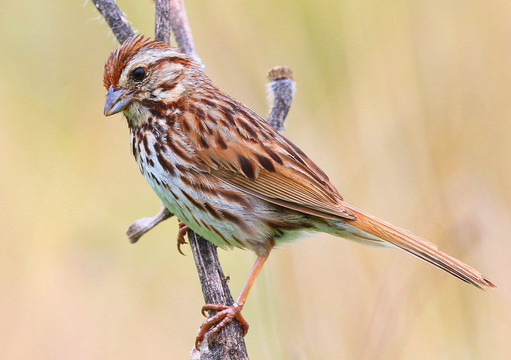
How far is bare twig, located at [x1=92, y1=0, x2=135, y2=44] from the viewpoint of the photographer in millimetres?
3432

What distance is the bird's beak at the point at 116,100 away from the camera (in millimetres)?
3225

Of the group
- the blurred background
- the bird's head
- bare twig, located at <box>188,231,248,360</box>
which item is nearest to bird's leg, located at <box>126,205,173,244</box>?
bare twig, located at <box>188,231,248,360</box>

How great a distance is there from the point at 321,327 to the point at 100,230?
1.71 meters

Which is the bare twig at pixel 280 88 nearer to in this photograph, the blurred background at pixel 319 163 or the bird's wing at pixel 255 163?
the bird's wing at pixel 255 163

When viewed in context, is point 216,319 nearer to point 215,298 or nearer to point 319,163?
point 215,298

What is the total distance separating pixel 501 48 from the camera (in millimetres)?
3973

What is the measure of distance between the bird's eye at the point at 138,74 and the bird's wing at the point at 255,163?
29cm

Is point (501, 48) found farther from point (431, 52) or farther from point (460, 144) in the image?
point (460, 144)

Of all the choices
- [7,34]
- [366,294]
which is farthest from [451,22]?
[7,34]

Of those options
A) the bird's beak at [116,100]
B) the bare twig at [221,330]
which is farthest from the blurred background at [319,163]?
the bird's beak at [116,100]

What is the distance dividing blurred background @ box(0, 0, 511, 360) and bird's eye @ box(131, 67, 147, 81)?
0.56 m

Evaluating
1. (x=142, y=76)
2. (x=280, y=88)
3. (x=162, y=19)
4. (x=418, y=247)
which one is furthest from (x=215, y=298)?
(x=162, y=19)

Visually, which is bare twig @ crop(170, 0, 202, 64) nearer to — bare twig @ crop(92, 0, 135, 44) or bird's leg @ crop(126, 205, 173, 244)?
bare twig @ crop(92, 0, 135, 44)

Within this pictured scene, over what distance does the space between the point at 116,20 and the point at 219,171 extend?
99 centimetres
